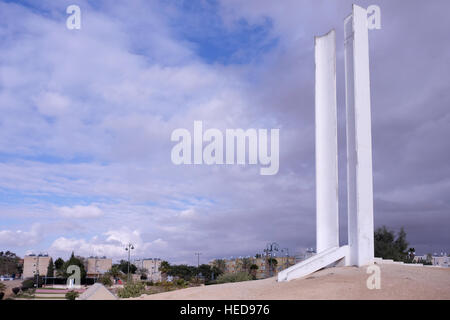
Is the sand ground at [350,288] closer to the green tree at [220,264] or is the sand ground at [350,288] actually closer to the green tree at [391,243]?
the green tree at [391,243]

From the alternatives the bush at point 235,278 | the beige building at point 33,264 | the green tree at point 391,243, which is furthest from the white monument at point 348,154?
the beige building at point 33,264

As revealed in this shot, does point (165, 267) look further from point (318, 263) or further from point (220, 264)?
point (318, 263)

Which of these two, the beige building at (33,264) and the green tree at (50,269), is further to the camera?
the beige building at (33,264)

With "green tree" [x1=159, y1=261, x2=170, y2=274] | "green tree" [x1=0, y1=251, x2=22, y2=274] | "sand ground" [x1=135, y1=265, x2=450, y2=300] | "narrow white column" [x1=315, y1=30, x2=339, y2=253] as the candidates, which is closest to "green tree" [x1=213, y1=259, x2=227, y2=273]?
"green tree" [x1=159, y1=261, x2=170, y2=274]

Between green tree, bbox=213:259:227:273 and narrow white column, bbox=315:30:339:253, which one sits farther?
green tree, bbox=213:259:227:273

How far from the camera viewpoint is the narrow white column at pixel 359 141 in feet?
47.2

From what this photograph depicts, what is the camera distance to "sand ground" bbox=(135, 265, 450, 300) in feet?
33.7

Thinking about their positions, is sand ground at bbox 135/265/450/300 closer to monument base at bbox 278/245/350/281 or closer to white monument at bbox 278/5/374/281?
monument base at bbox 278/245/350/281

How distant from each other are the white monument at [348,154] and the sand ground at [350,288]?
87 cm
